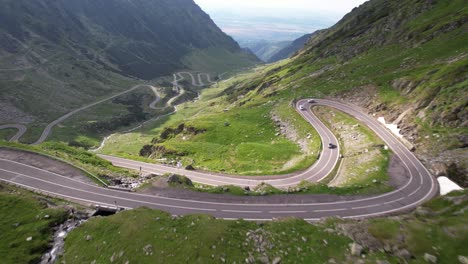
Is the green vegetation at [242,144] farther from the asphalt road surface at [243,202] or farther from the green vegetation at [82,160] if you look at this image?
the asphalt road surface at [243,202]

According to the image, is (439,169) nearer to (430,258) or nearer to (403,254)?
(430,258)

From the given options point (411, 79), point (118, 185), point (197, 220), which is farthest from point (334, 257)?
point (411, 79)

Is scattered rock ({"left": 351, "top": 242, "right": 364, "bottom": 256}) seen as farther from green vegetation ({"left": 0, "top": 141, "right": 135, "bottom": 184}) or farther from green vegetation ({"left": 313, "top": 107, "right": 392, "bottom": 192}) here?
green vegetation ({"left": 0, "top": 141, "right": 135, "bottom": 184})

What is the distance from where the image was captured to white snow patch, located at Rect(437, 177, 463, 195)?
48.3 m

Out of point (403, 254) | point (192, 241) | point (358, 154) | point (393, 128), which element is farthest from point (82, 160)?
point (393, 128)

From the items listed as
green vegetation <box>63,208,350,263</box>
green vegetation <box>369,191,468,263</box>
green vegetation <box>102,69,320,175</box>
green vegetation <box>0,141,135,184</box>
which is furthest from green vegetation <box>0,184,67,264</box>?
green vegetation <box>369,191,468,263</box>

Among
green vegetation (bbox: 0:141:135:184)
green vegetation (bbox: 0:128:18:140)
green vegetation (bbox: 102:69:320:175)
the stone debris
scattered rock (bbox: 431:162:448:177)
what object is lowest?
green vegetation (bbox: 0:128:18:140)

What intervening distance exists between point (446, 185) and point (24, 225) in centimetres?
6717

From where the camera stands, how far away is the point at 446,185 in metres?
50.4

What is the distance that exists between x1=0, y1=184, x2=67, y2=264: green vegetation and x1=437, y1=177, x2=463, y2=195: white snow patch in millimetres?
61417

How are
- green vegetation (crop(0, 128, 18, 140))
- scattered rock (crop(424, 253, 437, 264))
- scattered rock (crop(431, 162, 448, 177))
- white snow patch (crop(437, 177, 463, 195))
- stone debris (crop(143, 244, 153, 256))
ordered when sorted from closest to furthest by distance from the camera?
scattered rock (crop(424, 253, 437, 264))
stone debris (crop(143, 244, 153, 256))
white snow patch (crop(437, 177, 463, 195))
scattered rock (crop(431, 162, 448, 177))
green vegetation (crop(0, 128, 18, 140))

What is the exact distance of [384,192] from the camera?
49.6m

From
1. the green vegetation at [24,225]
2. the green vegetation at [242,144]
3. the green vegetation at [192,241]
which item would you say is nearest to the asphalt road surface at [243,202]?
the green vegetation at [24,225]

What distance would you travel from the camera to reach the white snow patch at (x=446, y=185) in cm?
4828
